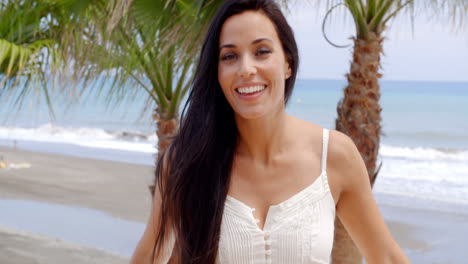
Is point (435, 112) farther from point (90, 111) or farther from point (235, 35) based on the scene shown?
point (235, 35)

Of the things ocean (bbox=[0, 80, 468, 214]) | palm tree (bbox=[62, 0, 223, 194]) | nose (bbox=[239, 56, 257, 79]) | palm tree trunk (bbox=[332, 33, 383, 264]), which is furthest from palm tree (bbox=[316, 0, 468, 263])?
nose (bbox=[239, 56, 257, 79])

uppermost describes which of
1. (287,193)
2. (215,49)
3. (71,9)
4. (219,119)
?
(71,9)

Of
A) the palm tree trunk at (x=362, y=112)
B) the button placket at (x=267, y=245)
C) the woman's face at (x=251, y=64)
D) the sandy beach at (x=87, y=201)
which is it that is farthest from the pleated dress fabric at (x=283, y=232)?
the sandy beach at (x=87, y=201)

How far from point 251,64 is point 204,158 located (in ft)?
1.17

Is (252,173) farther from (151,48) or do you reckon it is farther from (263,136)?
(151,48)

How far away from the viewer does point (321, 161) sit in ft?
5.77

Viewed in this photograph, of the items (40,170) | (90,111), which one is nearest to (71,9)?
(40,170)

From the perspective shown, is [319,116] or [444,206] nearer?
[444,206]

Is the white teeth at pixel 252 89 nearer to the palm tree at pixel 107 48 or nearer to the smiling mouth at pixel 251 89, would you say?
the smiling mouth at pixel 251 89

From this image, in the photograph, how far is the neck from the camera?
5.82 ft

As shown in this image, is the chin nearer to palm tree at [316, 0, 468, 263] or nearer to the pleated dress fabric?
the pleated dress fabric

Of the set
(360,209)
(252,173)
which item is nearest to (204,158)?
(252,173)

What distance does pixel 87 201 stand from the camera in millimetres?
10742

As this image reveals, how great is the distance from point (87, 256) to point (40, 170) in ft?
25.7
